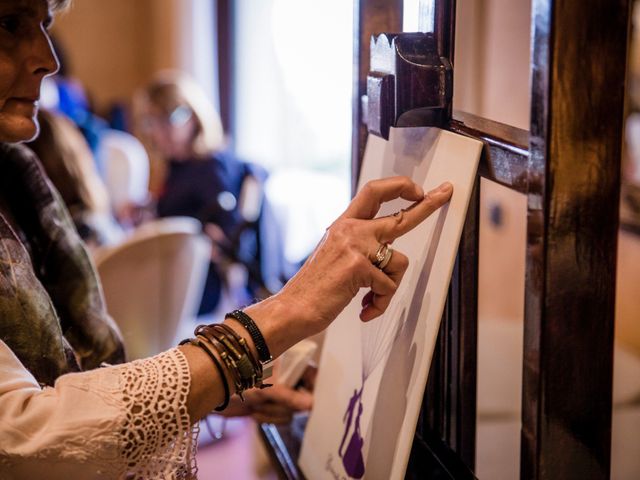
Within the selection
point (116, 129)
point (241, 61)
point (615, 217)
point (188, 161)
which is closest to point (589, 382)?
point (615, 217)

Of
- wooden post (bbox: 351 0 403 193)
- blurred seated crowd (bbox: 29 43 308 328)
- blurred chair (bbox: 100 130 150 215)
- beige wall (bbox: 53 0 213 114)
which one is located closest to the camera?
wooden post (bbox: 351 0 403 193)

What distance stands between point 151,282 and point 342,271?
5.82 feet

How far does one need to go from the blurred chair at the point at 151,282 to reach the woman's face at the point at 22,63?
4.31 ft

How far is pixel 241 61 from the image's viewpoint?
18.4 ft

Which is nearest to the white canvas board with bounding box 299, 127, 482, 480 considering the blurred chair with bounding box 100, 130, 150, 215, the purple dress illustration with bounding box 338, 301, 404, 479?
the purple dress illustration with bounding box 338, 301, 404, 479

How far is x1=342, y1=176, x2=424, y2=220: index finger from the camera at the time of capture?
87cm

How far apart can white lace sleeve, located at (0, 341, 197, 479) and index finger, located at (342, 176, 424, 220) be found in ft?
0.81

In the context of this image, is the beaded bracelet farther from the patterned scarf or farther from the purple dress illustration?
the patterned scarf

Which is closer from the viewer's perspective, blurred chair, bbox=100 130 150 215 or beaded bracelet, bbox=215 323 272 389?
beaded bracelet, bbox=215 323 272 389

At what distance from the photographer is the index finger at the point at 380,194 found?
0.87 meters

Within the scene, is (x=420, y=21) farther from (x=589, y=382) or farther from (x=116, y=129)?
(x=116, y=129)

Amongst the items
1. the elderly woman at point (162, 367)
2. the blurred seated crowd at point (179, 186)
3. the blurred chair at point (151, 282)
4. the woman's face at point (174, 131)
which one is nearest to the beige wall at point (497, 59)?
the blurred seated crowd at point (179, 186)

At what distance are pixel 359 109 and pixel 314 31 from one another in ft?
10.4

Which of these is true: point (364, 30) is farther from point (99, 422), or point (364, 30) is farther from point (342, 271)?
point (99, 422)
